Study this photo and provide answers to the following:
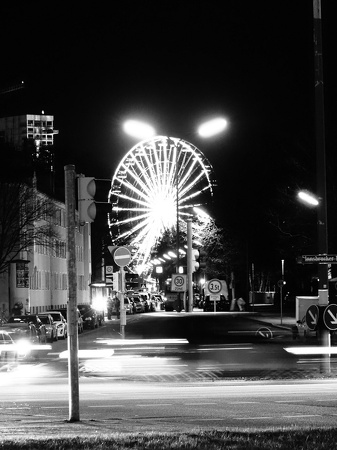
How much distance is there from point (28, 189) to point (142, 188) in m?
7.86

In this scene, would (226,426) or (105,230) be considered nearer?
→ (226,426)

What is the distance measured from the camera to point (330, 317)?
82.0 feet

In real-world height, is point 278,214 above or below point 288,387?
above

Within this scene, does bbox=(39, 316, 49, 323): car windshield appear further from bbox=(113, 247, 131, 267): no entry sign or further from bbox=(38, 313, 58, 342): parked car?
bbox=(113, 247, 131, 267): no entry sign

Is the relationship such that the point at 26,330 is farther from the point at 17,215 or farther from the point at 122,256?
the point at 17,215

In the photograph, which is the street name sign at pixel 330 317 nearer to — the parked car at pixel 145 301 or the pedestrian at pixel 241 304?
the pedestrian at pixel 241 304

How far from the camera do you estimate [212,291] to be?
35.6 meters

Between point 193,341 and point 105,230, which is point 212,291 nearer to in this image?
point 193,341

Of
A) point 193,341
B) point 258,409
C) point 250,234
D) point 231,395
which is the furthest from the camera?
point 250,234

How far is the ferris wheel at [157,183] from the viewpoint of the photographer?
67.5 metres

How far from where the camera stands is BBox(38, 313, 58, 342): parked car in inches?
1834

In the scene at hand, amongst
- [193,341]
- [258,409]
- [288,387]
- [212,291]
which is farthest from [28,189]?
[258,409]

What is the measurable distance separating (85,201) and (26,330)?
2307 cm

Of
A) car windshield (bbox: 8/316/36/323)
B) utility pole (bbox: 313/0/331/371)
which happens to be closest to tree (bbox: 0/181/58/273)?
car windshield (bbox: 8/316/36/323)
